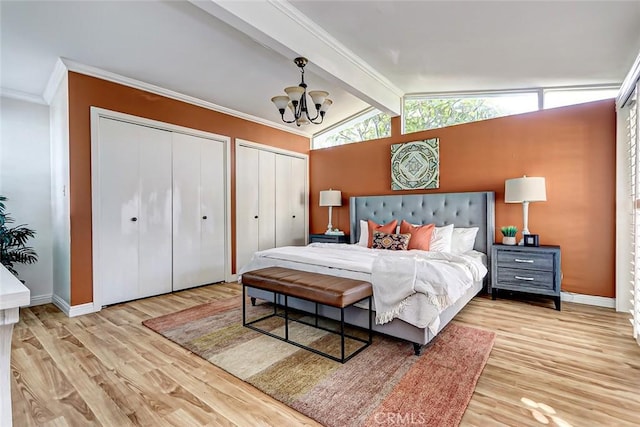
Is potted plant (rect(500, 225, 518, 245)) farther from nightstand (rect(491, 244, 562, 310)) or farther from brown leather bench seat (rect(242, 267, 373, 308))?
brown leather bench seat (rect(242, 267, 373, 308))

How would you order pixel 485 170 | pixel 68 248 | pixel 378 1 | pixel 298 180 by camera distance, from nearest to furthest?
pixel 378 1 < pixel 68 248 < pixel 485 170 < pixel 298 180

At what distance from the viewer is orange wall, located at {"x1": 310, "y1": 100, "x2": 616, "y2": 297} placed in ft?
11.1

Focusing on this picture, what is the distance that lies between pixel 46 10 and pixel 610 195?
5582 mm

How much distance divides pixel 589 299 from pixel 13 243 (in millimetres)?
6394

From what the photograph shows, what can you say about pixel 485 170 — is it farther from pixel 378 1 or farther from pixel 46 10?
pixel 46 10

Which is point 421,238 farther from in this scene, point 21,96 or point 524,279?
point 21,96

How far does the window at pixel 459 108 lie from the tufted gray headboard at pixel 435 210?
1070 millimetres

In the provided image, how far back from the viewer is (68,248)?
3.30 meters

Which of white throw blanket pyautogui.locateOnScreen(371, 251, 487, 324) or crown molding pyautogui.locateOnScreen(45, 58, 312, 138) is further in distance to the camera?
crown molding pyautogui.locateOnScreen(45, 58, 312, 138)

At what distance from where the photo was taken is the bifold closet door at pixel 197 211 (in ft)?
13.8

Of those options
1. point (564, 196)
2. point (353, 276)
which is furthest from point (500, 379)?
point (564, 196)

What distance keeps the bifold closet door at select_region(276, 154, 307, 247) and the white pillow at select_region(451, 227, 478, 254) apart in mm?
2907

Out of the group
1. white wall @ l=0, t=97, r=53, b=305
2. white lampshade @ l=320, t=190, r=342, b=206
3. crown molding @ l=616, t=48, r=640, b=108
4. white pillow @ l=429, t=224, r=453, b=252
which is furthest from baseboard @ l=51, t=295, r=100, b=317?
crown molding @ l=616, t=48, r=640, b=108

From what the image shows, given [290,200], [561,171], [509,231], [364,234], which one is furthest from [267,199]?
[561,171]
